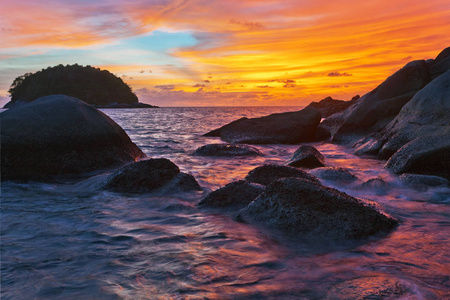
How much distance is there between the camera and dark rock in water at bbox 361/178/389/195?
5.67 m

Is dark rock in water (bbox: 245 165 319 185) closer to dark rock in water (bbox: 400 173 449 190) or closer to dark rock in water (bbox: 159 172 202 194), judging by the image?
dark rock in water (bbox: 159 172 202 194)

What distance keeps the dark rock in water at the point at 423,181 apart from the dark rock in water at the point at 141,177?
156 inches

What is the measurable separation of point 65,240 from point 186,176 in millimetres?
2522

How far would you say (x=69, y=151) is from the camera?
674cm

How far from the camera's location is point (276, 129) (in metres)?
13.7

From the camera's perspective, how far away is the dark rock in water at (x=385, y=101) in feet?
38.1

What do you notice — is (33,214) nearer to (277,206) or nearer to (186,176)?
(186,176)

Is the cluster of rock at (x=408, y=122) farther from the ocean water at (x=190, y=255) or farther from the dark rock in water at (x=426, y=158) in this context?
the ocean water at (x=190, y=255)

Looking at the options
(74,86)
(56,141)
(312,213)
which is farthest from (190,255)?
(74,86)

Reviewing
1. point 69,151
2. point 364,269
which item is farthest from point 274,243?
point 69,151

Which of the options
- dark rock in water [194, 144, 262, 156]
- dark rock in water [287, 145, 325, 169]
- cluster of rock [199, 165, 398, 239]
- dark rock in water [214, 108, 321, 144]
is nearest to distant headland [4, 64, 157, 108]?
dark rock in water [214, 108, 321, 144]

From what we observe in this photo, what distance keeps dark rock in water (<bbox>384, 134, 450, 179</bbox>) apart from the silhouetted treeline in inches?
4132

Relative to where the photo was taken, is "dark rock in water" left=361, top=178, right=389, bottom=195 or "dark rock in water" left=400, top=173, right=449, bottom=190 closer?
"dark rock in water" left=400, top=173, right=449, bottom=190

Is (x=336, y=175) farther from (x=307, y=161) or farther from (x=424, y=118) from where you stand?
(x=424, y=118)
